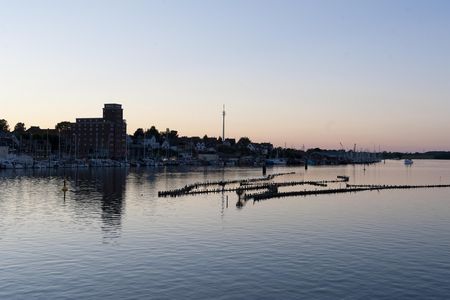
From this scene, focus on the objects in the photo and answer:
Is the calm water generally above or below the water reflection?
below

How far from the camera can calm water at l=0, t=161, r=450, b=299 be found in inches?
1367

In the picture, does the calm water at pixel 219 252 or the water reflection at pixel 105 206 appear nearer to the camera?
the calm water at pixel 219 252

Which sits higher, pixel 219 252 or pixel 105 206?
pixel 105 206

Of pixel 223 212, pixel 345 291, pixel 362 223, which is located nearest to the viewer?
pixel 345 291

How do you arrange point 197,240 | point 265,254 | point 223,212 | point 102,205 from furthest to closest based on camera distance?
point 102,205 < point 223,212 < point 197,240 < point 265,254

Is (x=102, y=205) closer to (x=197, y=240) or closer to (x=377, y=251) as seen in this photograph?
(x=197, y=240)

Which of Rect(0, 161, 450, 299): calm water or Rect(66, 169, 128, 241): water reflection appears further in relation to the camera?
Rect(66, 169, 128, 241): water reflection

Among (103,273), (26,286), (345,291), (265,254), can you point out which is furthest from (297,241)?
(26,286)

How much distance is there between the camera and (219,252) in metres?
46.5

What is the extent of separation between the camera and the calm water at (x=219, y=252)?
114 feet

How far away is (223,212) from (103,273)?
131 ft

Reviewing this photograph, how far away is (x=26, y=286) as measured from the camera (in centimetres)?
3466

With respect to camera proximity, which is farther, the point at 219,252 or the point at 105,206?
the point at 105,206

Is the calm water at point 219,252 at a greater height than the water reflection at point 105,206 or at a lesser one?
lesser
